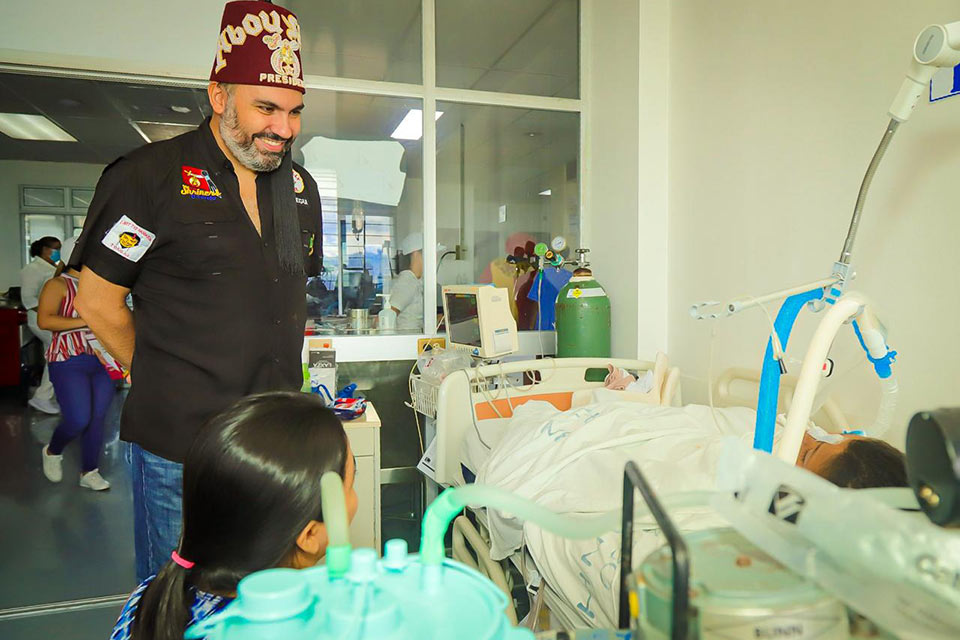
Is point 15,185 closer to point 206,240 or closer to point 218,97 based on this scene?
point 218,97

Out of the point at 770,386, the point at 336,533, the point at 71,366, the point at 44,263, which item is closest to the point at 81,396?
the point at 71,366

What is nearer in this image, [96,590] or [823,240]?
[823,240]

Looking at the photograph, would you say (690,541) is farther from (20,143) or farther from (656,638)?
(20,143)

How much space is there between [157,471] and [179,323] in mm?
331

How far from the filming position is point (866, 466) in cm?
117

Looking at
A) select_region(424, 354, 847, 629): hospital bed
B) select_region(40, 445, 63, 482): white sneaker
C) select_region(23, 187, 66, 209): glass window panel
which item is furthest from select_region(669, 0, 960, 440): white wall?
select_region(23, 187, 66, 209): glass window panel

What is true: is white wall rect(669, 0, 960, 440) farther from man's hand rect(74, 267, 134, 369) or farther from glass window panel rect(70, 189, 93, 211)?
glass window panel rect(70, 189, 93, 211)

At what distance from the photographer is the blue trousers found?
3447mm

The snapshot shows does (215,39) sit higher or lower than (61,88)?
lower

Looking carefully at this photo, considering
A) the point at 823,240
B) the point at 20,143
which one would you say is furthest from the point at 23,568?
the point at 20,143

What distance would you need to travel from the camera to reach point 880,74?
5.76 ft

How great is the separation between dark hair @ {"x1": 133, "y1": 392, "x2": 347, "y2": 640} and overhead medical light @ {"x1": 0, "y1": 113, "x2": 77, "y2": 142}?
21.6 feet

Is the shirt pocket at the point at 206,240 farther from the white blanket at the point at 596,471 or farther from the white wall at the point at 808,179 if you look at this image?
the white wall at the point at 808,179

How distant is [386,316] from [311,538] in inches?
87.6
